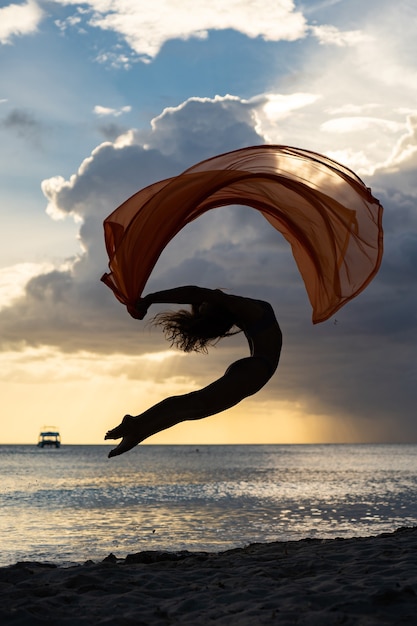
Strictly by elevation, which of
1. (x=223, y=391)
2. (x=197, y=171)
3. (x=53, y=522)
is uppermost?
(x=197, y=171)

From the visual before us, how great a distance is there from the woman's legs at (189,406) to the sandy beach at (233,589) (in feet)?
4.56

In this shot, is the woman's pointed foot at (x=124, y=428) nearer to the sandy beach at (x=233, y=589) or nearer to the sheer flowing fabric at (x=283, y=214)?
the sheer flowing fabric at (x=283, y=214)

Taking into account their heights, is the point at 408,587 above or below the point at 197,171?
below

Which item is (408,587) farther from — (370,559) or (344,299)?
(344,299)

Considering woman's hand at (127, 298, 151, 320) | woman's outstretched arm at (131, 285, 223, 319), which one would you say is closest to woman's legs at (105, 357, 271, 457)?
woman's outstretched arm at (131, 285, 223, 319)

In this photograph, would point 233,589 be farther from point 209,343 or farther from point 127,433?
point 209,343

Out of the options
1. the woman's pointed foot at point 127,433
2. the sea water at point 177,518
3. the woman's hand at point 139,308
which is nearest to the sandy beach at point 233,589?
the woman's pointed foot at point 127,433

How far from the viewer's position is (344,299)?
330 inches

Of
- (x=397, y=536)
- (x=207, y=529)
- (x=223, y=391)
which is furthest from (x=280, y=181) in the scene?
(x=207, y=529)

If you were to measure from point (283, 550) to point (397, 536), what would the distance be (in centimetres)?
153

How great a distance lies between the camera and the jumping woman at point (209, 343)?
7.18 m

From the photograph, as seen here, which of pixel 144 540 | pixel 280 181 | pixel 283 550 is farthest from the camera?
pixel 144 540

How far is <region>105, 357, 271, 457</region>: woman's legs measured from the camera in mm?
7156

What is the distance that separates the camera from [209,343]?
8.02 meters
